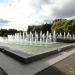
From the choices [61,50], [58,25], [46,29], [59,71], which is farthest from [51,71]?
[46,29]

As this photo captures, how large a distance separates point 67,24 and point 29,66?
40.3m

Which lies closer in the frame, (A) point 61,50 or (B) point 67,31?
(A) point 61,50

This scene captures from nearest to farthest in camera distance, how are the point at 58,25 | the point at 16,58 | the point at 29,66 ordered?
the point at 29,66
the point at 16,58
the point at 58,25

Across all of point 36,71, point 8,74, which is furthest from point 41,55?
point 8,74

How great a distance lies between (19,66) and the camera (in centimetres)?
939

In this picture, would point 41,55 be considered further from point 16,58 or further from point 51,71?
point 51,71

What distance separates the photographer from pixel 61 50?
49.6 ft

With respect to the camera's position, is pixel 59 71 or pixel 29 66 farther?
pixel 29 66

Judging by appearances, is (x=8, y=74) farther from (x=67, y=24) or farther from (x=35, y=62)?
(x=67, y=24)

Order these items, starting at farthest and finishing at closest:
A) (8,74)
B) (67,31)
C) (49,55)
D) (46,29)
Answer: (46,29) < (67,31) < (49,55) < (8,74)

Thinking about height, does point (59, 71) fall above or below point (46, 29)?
below

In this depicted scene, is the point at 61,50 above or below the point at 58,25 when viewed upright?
below

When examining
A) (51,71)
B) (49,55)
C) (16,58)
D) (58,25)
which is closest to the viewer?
(51,71)

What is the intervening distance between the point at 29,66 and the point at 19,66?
0.52 m
